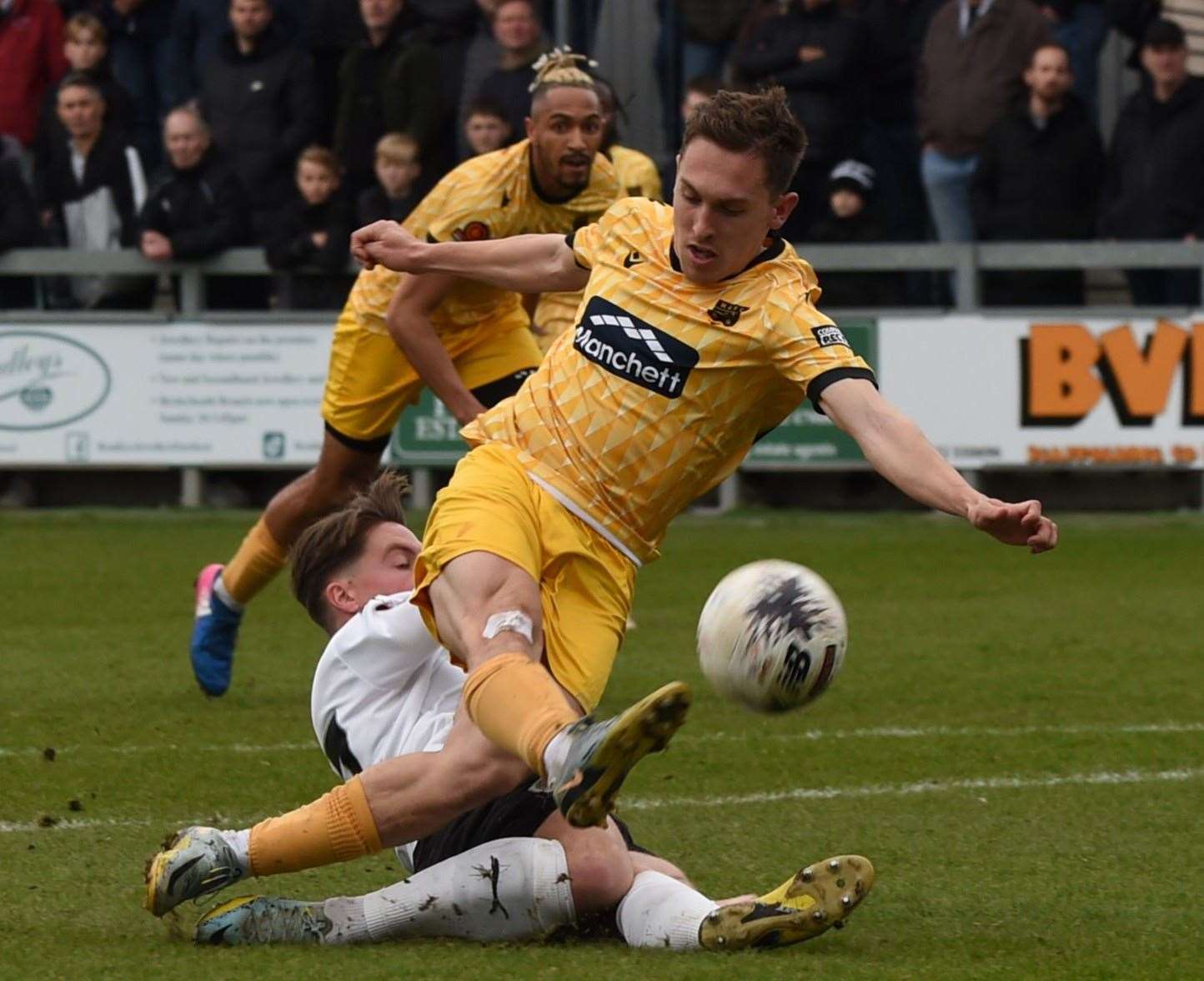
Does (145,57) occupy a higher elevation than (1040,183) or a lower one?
higher

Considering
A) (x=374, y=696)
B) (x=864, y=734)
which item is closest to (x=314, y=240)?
(x=864, y=734)

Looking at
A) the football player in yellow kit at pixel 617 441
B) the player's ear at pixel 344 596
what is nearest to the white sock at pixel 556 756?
the football player in yellow kit at pixel 617 441

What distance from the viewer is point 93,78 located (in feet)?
53.8

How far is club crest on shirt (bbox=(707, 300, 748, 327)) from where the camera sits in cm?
548

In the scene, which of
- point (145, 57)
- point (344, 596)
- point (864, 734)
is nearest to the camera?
point (344, 596)

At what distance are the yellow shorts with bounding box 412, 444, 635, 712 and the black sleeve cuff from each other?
0.65 metres

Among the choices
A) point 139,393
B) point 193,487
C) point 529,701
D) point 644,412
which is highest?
point 644,412

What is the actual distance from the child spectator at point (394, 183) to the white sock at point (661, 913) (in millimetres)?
10100

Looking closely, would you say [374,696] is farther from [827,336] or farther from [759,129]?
[759,129]

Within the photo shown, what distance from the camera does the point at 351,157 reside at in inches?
628

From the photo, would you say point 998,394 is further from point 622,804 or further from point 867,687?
point 622,804

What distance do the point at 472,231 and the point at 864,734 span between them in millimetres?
2440

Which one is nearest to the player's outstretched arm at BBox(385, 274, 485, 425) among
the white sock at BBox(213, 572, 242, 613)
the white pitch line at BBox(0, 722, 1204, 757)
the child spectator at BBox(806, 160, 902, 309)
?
the white sock at BBox(213, 572, 242, 613)

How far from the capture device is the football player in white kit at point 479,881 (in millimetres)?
4879
